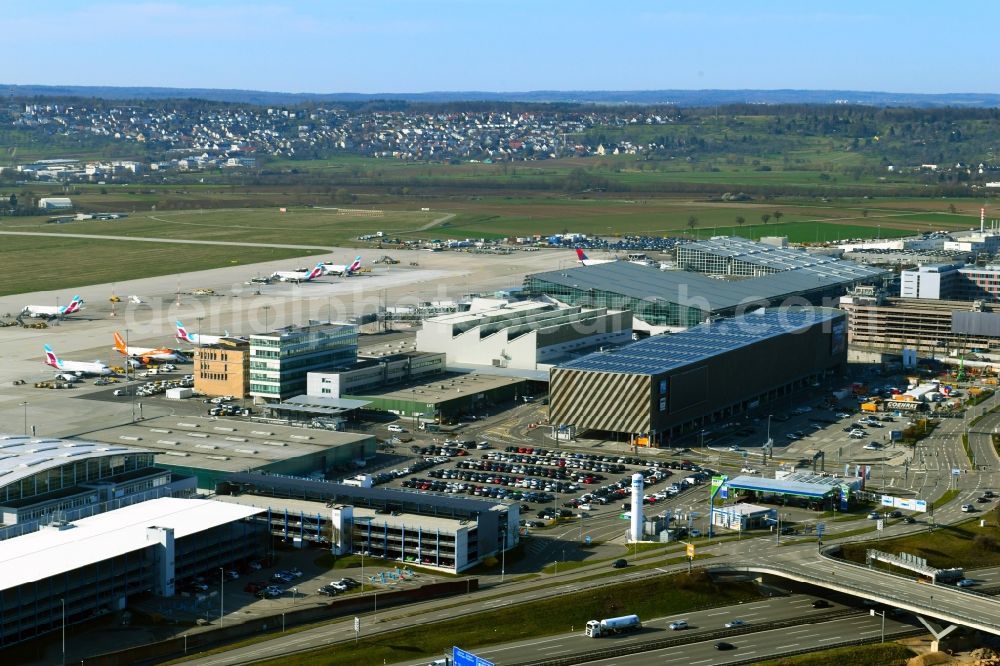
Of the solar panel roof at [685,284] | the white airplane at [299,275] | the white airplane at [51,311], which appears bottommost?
the white airplane at [51,311]

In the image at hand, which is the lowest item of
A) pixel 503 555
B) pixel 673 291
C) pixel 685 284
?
pixel 503 555

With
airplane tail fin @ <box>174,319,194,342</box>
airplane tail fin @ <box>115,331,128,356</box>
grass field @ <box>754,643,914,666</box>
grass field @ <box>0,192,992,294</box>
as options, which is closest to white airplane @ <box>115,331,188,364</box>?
airplane tail fin @ <box>115,331,128,356</box>

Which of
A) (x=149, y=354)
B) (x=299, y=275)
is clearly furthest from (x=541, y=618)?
(x=299, y=275)

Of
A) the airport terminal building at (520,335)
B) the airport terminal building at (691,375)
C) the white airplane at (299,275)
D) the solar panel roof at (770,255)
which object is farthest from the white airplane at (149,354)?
the solar panel roof at (770,255)

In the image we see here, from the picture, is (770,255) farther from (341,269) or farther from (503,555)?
(503,555)

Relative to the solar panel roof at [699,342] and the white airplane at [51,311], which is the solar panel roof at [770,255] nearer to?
the solar panel roof at [699,342]

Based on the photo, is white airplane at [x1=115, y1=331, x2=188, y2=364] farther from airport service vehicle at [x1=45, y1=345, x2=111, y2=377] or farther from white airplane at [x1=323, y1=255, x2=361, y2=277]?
white airplane at [x1=323, y1=255, x2=361, y2=277]

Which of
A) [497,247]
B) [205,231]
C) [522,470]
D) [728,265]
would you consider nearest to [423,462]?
[522,470]
